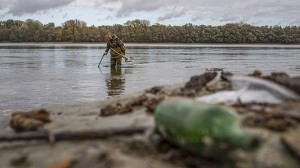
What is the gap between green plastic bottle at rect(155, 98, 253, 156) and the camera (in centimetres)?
362

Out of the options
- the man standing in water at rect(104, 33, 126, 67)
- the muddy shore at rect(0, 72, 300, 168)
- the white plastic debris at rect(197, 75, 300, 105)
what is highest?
the man standing in water at rect(104, 33, 126, 67)

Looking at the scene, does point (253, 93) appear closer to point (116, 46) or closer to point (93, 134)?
point (93, 134)

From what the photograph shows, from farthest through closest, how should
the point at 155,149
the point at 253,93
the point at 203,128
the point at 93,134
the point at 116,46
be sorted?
the point at 116,46 < the point at 253,93 < the point at 93,134 < the point at 155,149 < the point at 203,128

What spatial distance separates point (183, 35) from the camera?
543 ft

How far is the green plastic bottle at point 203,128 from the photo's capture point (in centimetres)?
362

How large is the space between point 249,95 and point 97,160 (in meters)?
3.02

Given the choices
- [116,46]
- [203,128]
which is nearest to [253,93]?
[203,128]

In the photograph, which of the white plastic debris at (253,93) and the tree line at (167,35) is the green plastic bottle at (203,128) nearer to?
the white plastic debris at (253,93)

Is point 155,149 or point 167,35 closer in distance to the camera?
point 155,149

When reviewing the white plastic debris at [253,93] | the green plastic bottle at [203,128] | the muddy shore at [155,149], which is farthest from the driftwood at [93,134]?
the white plastic debris at [253,93]

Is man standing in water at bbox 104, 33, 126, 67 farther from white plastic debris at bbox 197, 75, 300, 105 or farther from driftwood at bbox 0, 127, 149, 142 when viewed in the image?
driftwood at bbox 0, 127, 149, 142

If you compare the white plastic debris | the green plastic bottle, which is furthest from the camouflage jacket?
the green plastic bottle

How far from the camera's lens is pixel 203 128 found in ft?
12.5

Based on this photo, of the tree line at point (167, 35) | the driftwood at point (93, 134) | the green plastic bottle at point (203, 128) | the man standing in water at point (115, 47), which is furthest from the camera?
the tree line at point (167, 35)
